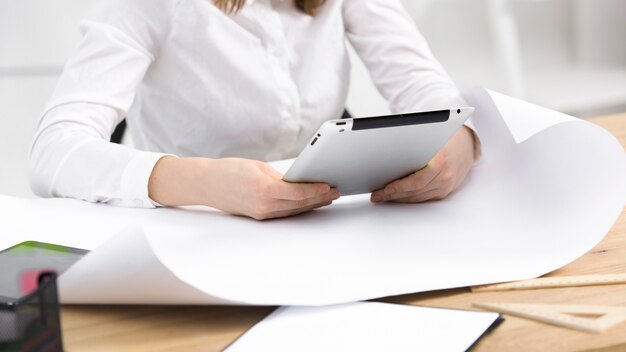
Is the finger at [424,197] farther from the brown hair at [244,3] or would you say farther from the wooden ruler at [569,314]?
the brown hair at [244,3]

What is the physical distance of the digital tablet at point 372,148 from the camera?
0.79m

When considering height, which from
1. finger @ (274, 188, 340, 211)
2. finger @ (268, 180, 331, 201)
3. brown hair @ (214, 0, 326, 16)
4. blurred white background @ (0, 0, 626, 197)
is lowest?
blurred white background @ (0, 0, 626, 197)

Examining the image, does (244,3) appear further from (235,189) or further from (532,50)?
(532,50)

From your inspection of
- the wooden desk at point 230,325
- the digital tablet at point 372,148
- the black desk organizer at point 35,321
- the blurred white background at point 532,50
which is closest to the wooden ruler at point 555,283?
the wooden desk at point 230,325

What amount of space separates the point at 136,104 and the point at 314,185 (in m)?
0.56

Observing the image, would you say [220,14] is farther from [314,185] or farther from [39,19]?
[39,19]

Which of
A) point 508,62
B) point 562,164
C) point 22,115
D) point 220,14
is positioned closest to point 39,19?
point 22,115

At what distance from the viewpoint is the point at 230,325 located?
0.68 meters

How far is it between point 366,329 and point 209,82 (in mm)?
650

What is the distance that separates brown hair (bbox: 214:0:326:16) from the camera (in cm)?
120

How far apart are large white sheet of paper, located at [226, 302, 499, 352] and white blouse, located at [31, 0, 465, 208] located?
1.10ft

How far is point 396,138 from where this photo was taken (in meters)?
0.84

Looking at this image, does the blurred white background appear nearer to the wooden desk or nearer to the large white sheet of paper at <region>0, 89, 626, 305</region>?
the large white sheet of paper at <region>0, 89, 626, 305</region>

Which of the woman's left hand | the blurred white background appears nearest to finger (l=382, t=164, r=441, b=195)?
the woman's left hand
